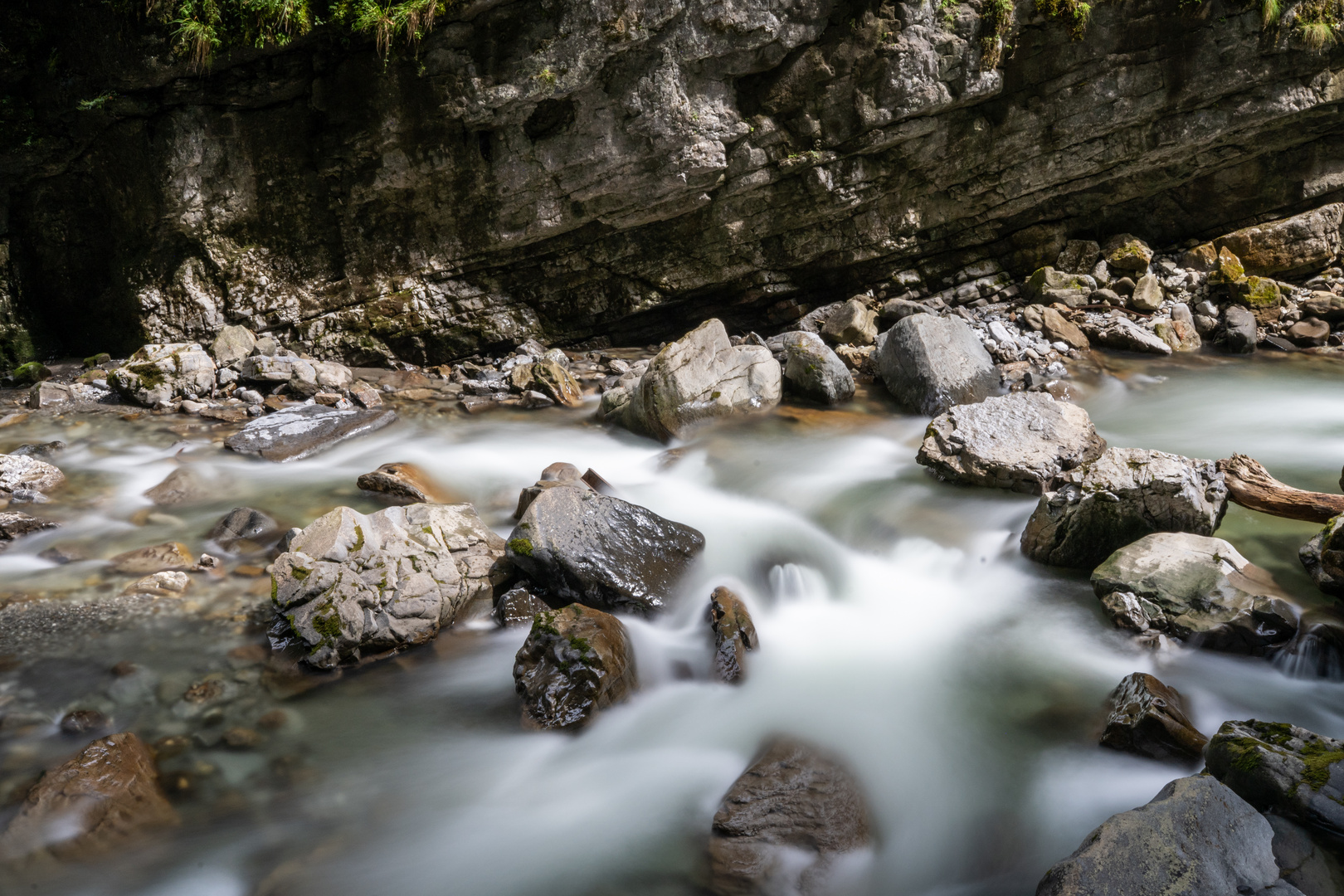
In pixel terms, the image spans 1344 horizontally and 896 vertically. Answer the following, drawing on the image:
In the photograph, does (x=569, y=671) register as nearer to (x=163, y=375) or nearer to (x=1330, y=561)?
(x=1330, y=561)

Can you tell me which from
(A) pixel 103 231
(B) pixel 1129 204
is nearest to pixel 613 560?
(A) pixel 103 231

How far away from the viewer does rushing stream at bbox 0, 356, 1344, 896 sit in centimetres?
297

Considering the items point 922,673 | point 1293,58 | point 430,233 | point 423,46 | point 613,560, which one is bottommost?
point 922,673

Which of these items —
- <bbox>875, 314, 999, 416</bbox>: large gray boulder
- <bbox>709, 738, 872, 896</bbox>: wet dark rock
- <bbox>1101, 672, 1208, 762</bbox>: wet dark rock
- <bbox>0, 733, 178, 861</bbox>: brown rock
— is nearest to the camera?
<bbox>709, 738, 872, 896</bbox>: wet dark rock

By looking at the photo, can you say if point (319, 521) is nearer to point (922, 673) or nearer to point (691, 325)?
point (922, 673)

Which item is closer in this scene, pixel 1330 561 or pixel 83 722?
pixel 83 722

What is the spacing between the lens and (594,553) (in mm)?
4531

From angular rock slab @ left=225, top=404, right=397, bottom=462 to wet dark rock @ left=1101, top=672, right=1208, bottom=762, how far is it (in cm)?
706

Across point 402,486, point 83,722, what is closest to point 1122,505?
point 402,486

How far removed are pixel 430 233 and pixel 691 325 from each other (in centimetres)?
412

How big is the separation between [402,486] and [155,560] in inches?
70.9

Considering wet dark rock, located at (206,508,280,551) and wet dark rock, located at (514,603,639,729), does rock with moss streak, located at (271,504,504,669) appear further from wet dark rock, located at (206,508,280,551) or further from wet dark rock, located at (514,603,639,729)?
wet dark rock, located at (206,508,280,551)

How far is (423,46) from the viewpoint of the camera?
812cm

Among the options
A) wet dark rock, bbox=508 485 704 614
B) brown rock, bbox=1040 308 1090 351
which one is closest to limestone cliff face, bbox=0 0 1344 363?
brown rock, bbox=1040 308 1090 351
